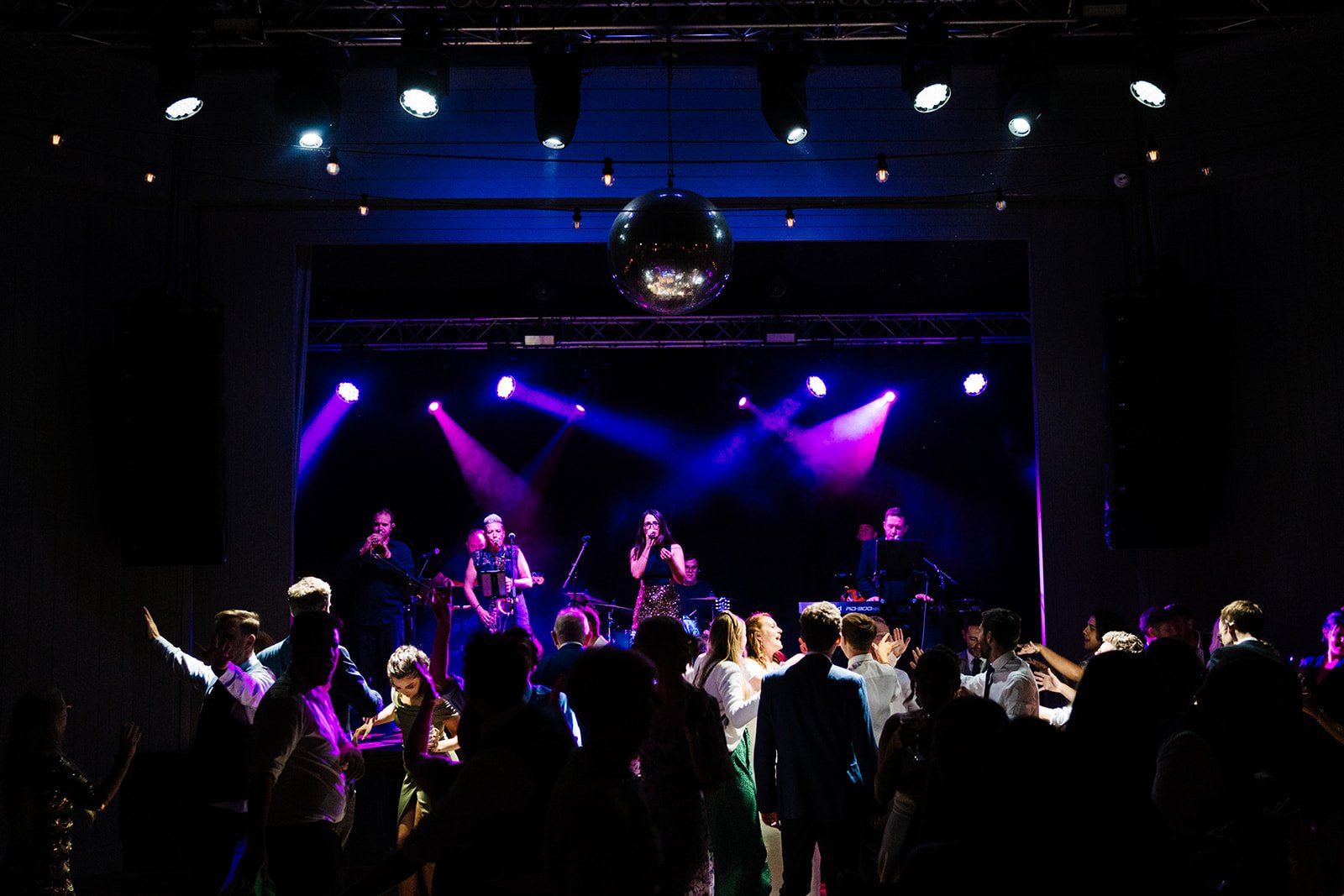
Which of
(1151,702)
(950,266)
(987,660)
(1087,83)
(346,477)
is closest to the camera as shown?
(1151,702)

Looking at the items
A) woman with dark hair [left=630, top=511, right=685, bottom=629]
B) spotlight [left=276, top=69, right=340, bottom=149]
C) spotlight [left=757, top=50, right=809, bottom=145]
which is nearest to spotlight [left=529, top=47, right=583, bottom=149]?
spotlight [left=757, top=50, right=809, bottom=145]

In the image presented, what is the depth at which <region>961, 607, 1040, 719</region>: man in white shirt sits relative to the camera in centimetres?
422

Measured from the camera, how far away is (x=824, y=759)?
4215mm

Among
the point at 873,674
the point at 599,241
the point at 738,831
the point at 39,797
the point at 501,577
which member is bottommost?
the point at 738,831

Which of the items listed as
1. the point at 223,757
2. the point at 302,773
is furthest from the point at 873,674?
the point at 223,757

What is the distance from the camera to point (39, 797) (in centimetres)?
378

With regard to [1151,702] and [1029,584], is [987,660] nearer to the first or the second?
[1151,702]

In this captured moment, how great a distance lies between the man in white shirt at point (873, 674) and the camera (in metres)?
4.71

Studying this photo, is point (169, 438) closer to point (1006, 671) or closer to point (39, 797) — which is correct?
point (39, 797)

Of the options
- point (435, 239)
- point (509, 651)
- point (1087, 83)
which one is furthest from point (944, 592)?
point (509, 651)

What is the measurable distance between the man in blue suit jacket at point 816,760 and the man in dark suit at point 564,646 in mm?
1121

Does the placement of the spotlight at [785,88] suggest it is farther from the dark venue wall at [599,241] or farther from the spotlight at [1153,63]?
the spotlight at [1153,63]

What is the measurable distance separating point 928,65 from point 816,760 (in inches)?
143

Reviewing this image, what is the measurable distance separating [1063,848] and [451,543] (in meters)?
11.2
